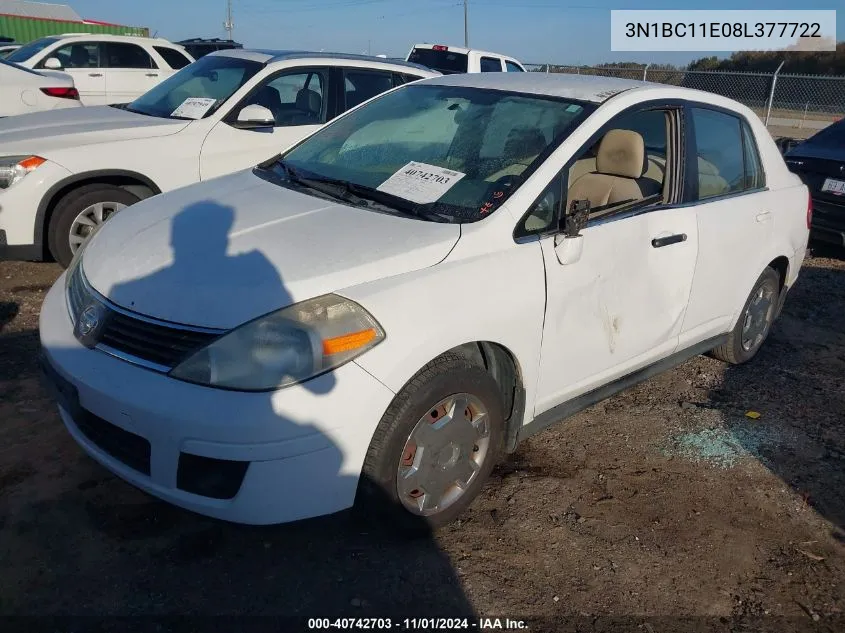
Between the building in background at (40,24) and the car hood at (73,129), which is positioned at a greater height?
the building in background at (40,24)

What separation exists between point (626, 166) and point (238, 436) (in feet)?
7.41

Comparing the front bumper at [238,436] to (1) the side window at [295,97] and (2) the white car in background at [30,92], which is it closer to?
(1) the side window at [295,97]

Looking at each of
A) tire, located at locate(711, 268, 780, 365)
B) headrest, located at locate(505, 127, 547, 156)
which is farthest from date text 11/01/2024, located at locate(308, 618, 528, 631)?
tire, located at locate(711, 268, 780, 365)

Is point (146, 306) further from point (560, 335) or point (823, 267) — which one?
point (823, 267)

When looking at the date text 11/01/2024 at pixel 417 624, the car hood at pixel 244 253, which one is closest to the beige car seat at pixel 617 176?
the car hood at pixel 244 253

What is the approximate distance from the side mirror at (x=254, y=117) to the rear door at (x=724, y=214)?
3.12 m

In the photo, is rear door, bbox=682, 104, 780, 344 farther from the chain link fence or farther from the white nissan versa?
the chain link fence

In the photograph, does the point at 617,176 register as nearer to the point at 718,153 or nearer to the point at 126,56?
the point at 718,153

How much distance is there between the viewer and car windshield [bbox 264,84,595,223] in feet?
9.87

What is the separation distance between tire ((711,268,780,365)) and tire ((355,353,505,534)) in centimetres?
220

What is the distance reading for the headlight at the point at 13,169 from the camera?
4.93 metres

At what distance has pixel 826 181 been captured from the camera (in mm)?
7164

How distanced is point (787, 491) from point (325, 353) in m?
2.39

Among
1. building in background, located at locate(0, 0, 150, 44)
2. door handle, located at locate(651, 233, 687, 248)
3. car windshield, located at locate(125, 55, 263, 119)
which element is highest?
building in background, located at locate(0, 0, 150, 44)
